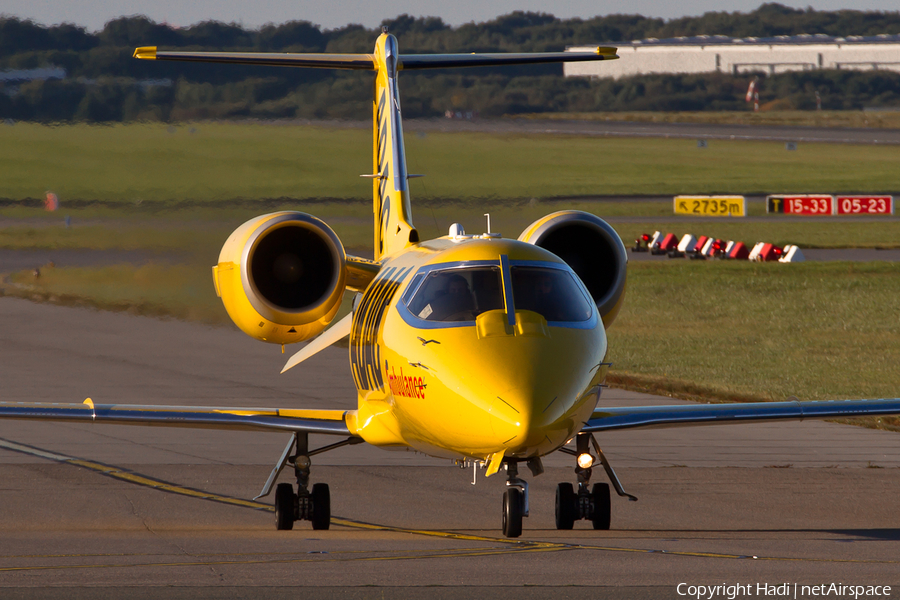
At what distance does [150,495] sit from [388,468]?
11.8 ft

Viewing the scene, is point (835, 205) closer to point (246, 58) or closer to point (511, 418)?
point (246, 58)

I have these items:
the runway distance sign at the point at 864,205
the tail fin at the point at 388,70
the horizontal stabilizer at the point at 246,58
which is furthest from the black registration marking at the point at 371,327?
the runway distance sign at the point at 864,205

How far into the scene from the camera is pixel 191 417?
13.9 metres

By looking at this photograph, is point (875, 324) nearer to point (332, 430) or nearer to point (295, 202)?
point (295, 202)

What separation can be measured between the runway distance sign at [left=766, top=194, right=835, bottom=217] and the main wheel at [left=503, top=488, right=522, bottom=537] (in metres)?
54.0

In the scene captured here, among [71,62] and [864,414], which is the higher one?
[71,62]

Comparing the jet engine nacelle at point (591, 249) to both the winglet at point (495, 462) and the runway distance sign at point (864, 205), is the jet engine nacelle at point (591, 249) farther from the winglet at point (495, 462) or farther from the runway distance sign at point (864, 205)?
the runway distance sign at point (864, 205)

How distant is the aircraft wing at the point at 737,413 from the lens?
13.8 metres

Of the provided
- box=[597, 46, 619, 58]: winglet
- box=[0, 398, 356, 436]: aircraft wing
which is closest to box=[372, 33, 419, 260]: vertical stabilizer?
box=[597, 46, 619, 58]: winglet

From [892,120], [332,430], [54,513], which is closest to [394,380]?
[332,430]

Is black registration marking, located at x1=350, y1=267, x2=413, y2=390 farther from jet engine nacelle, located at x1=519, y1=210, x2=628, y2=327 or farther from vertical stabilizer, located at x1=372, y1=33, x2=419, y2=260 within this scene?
vertical stabilizer, located at x1=372, y1=33, x2=419, y2=260

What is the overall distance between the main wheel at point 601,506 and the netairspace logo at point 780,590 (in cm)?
389

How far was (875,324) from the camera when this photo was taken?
32.6 meters

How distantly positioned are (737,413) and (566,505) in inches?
83.1
